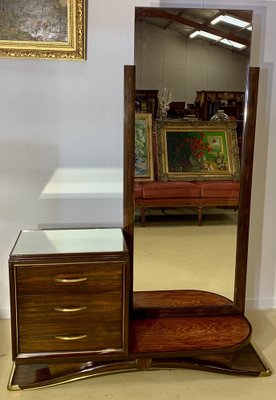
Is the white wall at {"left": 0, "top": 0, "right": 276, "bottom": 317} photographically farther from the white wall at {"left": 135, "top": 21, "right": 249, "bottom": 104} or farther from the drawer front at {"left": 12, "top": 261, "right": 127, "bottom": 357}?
the drawer front at {"left": 12, "top": 261, "right": 127, "bottom": 357}

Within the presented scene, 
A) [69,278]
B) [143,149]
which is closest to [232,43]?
[143,149]

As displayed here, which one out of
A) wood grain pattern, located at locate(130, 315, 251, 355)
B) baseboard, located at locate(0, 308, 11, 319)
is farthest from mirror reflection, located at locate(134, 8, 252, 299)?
baseboard, located at locate(0, 308, 11, 319)

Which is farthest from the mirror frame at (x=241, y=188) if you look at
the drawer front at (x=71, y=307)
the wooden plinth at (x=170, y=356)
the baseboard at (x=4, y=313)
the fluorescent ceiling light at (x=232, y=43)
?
the baseboard at (x=4, y=313)

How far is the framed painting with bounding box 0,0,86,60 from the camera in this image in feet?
7.09

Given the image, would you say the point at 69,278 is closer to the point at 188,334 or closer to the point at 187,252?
the point at 188,334

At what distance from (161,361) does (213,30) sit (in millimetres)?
1657

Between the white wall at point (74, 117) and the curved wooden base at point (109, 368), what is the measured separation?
619 millimetres

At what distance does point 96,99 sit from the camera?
2.30m

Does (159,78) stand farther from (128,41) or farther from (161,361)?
(161,361)

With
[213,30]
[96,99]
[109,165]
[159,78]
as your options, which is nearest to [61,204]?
[109,165]

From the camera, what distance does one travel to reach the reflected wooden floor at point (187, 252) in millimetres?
2338

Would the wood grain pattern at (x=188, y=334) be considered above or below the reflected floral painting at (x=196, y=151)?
below

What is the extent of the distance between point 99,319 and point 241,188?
97 cm

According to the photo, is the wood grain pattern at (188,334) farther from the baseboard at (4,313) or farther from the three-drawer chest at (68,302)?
the baseboard at (4,313)
